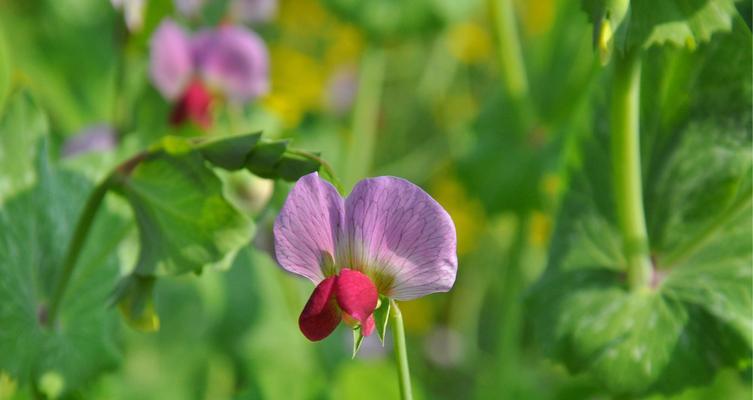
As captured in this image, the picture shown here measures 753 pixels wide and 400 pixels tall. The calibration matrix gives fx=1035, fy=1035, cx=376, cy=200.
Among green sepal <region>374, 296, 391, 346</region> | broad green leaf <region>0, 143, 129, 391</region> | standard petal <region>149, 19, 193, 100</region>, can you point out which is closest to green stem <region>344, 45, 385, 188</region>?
standard petal <region>149, 19, 193, 100</region>

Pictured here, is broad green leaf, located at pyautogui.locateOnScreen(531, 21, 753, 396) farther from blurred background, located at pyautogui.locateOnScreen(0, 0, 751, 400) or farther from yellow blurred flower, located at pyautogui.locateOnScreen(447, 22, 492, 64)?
yellow blurred flower, located at pyautogui.locateOnScreen(447, 22, 492, 64)

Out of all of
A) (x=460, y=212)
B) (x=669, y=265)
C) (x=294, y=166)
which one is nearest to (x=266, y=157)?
(x=294, y=166)

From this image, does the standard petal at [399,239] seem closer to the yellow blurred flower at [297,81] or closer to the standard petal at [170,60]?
the standard petal at [170,60]

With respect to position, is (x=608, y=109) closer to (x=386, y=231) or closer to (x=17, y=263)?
(x=386, y=231)

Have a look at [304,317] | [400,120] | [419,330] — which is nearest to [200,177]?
[304,317]

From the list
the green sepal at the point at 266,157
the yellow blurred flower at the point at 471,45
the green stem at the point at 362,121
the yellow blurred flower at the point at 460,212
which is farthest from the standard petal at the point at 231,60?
the yellow blurred flower at the point at 471,45

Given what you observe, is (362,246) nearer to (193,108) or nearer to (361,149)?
(193,108)
